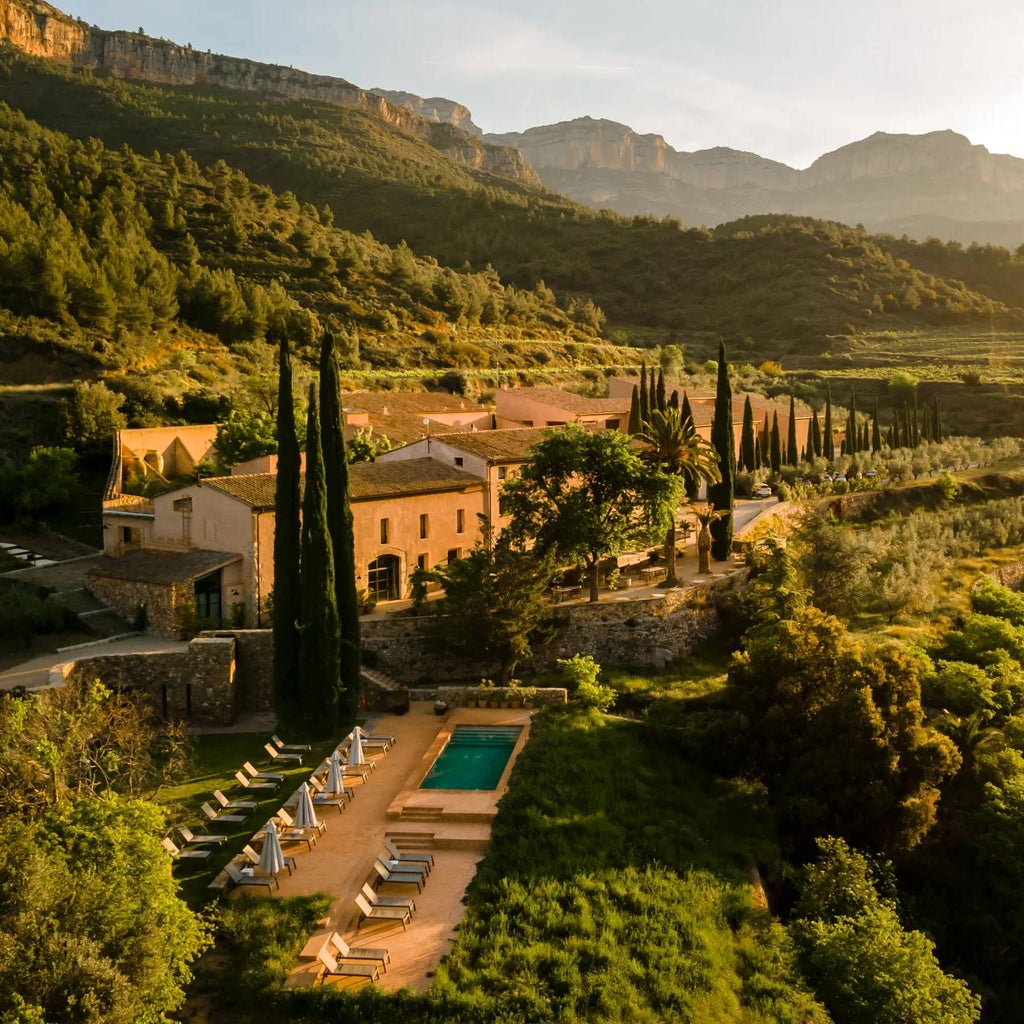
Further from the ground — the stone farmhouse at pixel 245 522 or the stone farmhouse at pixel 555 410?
the stone farmhouse at pixel 555 410

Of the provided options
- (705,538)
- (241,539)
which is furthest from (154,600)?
(705,538)

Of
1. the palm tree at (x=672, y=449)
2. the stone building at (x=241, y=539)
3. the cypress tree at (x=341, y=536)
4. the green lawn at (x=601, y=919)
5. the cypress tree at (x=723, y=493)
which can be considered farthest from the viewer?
the cypress tree at (x=723, y=493)

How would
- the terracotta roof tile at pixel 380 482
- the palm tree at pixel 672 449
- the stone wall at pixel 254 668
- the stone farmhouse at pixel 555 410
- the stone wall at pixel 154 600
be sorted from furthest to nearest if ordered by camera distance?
the stone farmhouse at pixel 555 410 < the palm tree at pixel 672 449 < the terracotta roof tile at pixel 380 482 < the stone wall at pixel 154 600 < the stone wall at pixel 254 668

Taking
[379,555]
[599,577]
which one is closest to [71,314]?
[379,555]

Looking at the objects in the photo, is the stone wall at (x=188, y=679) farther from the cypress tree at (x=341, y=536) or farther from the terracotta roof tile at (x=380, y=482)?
the terracotta roof tile at (x=380, y=482)

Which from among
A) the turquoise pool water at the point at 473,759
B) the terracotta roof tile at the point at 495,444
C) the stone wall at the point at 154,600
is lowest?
the turquoise pool water at the point at 473,759

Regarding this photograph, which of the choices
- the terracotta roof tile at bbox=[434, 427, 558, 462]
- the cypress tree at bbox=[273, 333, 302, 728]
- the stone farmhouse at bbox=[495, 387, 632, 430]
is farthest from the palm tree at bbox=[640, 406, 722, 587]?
the stone farmhouse at bbox=[495, 387, 632, 430]

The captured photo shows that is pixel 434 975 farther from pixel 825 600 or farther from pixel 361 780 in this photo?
pixel 825 600

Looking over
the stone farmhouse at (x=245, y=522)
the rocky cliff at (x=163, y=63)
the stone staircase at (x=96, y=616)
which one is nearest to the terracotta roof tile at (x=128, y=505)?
the stone farmhouse at (x=245, y=522)

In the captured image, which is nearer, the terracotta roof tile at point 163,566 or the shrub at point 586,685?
the shrub at point 586,685
